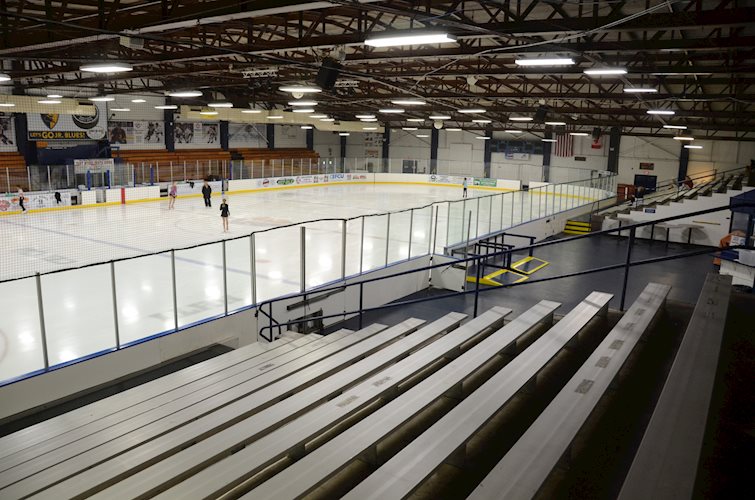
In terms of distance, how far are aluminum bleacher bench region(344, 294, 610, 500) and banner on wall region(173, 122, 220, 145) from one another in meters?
42.0

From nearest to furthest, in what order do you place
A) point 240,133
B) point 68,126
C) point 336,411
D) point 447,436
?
point 447,436 → point 336,411 → point 68,126 → point 240,133

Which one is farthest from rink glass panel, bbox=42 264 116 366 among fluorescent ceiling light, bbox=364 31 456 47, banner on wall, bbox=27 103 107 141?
banner on wall, bbox=27 103 107 141

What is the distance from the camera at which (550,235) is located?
93.6 ft

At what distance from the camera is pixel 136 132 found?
40219 mm

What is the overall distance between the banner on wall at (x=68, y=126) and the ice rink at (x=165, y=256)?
8738 mm

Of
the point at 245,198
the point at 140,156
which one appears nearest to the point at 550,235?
the point at 245,198

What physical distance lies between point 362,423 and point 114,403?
3.10 metres

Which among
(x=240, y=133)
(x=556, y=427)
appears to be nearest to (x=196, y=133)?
(x=240, y=133)

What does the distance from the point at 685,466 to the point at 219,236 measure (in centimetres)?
2055

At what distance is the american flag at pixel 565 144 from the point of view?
4819cm

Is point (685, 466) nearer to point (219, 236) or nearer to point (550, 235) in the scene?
point (219, 236)

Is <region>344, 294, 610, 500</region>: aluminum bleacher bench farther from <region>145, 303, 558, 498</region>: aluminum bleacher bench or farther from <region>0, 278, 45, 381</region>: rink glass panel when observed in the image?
<region>0, 278, 45, 381</region>: rink glass panel

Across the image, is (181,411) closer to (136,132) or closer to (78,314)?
(78,314)

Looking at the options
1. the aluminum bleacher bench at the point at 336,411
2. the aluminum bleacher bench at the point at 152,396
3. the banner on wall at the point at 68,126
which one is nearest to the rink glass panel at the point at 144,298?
the aluminum bleacher bench at the point at 152,396
